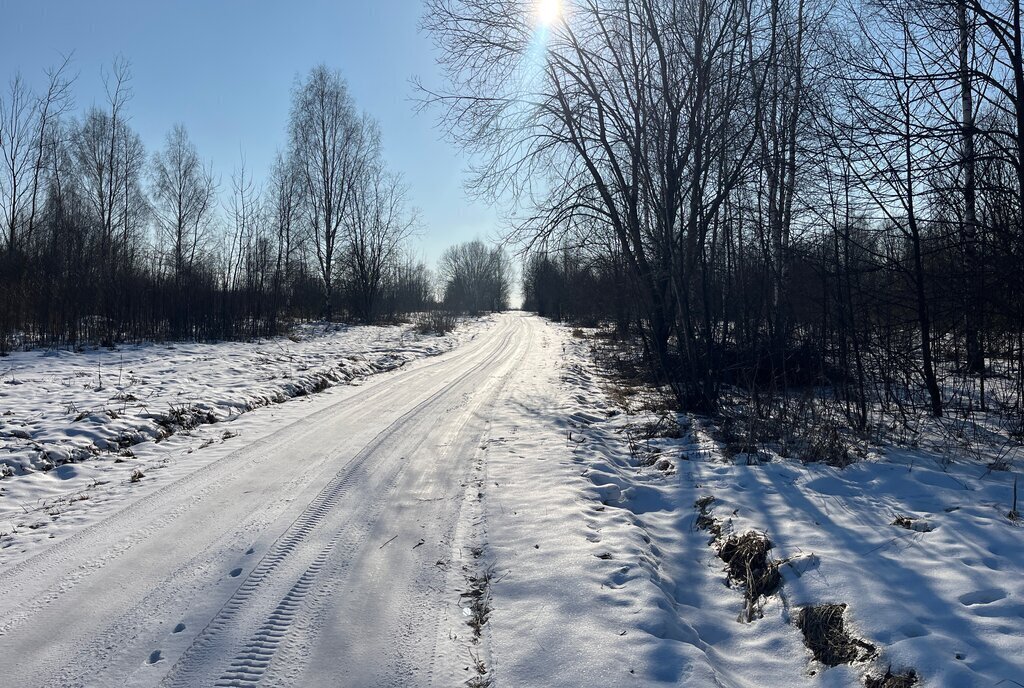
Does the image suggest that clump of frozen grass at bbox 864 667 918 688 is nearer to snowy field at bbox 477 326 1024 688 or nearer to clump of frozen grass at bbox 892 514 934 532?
snowy field at bbox 477 326 1024 688

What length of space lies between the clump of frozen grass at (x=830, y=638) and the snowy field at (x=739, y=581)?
18 mm

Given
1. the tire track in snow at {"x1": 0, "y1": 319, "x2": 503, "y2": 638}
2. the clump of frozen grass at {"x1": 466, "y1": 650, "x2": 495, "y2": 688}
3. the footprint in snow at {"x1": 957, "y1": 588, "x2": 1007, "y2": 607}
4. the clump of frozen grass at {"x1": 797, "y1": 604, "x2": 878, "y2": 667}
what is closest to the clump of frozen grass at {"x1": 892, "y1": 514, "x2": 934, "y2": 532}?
the footprint in snow at {"x1": 957, "y1": 588, "x2": 1007, "y2": 607}

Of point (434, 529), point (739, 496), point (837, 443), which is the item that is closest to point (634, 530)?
point (739, 496)

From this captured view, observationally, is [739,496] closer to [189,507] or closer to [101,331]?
[189,507]

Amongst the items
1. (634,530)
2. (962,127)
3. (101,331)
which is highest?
(962,127)

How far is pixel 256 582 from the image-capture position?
12.4 ft

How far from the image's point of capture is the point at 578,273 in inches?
775

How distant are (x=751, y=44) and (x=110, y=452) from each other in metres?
12.2

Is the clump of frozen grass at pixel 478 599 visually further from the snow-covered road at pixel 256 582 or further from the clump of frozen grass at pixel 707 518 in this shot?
the clump of frozen grass at pixel 707 518

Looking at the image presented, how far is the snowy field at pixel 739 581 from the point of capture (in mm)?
3055

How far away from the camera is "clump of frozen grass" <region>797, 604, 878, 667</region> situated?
3119mm

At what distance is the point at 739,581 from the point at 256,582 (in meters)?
3.43

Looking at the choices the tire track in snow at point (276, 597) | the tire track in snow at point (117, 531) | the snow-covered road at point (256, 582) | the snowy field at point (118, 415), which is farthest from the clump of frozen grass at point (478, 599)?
the snowy field at point (118, 415)

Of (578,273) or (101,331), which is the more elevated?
(578,273)
